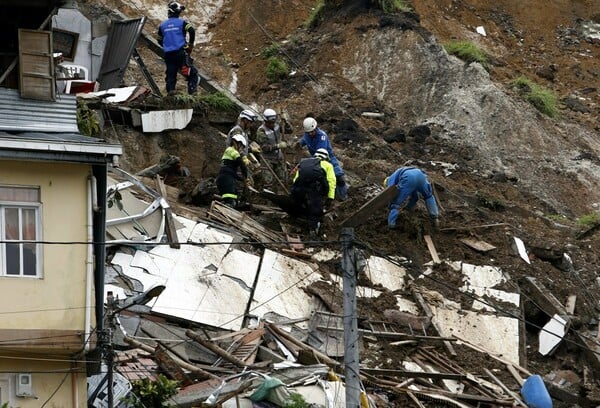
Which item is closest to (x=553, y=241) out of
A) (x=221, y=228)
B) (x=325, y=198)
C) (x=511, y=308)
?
(x=511, y=308)

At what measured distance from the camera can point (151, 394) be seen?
62.4 ft

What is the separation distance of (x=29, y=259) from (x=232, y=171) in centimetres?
768

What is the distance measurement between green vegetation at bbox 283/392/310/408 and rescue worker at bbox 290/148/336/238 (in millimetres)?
6082

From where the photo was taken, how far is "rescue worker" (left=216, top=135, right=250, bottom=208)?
2508cm

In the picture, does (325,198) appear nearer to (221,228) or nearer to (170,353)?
(221,228)

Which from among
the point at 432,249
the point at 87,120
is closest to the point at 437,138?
the point at 432,249

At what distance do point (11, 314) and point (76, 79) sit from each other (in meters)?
12.6

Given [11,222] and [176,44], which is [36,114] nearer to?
[11,222]

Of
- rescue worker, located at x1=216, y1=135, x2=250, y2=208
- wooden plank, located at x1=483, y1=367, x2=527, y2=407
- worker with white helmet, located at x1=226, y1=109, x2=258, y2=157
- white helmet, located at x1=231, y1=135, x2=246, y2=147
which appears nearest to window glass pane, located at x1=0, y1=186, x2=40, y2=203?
rescue worker, located at x1=216, y1=135, x2=250, y2=208

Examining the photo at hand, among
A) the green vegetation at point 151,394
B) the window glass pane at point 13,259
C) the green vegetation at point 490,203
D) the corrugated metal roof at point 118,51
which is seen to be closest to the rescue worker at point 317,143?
the green vegetation at point 490,203

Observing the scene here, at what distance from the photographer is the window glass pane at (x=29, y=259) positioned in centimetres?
1798

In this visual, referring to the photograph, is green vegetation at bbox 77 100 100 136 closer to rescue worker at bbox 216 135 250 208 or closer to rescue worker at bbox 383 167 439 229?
rescue worker at bbox 216 135 250 208

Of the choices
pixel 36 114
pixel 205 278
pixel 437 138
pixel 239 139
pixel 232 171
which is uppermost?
pixel 36 114

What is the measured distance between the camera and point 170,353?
2094 centimetres
